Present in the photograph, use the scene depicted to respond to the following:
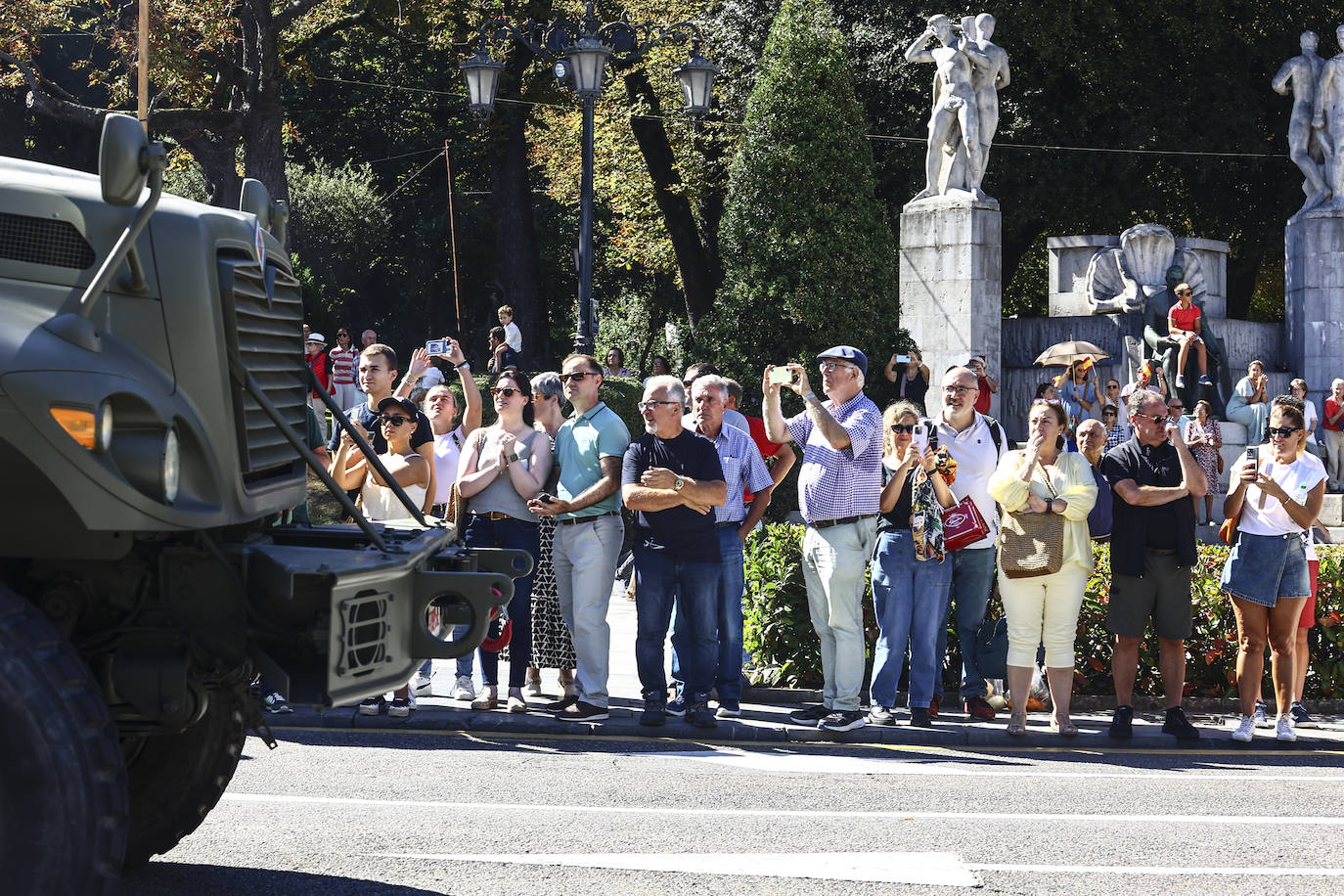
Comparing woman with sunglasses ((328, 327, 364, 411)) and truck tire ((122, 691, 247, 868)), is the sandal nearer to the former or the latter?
truck tire ((122, 691, 247, 868))

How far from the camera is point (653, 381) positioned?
31.5 feet

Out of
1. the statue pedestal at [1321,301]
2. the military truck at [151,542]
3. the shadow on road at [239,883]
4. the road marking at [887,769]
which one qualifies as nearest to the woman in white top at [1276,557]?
the road marking at [887,769]

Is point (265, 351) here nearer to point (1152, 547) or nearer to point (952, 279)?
point (1152, 547)

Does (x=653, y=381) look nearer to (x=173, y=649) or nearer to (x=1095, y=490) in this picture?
(x=1095, y=490)

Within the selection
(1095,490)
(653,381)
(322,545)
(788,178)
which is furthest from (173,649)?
(788,178)

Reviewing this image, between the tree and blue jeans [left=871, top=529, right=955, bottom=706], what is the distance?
14792 mm

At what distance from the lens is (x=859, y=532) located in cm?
962

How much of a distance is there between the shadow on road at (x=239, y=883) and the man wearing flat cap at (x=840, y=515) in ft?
13.8

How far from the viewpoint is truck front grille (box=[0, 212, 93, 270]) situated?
4.54m

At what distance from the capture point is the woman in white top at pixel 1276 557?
947 centimetres

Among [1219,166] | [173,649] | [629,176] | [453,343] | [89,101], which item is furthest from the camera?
[89,101]

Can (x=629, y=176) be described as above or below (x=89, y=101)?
below

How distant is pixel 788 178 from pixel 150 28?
415 inches

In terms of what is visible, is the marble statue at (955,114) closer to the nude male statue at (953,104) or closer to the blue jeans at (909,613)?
the nude male statue at (953,104)
